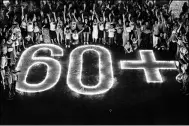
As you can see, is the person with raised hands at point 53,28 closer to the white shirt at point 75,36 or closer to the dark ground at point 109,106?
the white shirt at point 75,36

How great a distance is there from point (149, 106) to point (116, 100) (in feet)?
5.19

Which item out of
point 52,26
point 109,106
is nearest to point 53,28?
point 52,26

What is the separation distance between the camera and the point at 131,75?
16.8 meters

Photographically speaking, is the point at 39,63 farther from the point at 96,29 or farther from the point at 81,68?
the point at 96,29

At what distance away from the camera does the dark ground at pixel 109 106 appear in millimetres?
13461

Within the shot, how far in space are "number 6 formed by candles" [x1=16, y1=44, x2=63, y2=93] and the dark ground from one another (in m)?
0.42

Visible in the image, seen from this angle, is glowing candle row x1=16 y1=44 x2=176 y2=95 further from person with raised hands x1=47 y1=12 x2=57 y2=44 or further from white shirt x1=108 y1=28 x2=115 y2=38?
white shirt x1=108 y1=28 x2=115 y2=38

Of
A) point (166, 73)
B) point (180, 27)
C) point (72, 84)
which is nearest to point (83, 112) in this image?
point (72, 84)

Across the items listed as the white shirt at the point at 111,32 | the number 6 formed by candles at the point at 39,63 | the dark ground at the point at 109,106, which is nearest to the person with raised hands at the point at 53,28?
the number 6 formed by candles at the point at 39,63

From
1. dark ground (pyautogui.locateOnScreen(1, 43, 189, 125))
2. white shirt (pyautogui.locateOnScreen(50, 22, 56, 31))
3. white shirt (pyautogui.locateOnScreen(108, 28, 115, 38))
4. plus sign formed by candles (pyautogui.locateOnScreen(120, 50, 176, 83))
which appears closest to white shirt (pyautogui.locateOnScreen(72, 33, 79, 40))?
white shirt (pyautogui.locateOnScreen(50, 22, 56, 31))

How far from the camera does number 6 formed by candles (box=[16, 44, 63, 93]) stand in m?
15.8

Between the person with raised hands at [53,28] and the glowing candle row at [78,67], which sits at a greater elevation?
the person with raised hands at [53,28]

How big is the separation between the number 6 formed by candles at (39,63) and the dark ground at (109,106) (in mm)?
420

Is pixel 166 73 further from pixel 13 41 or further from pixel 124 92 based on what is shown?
pixel 13 41
